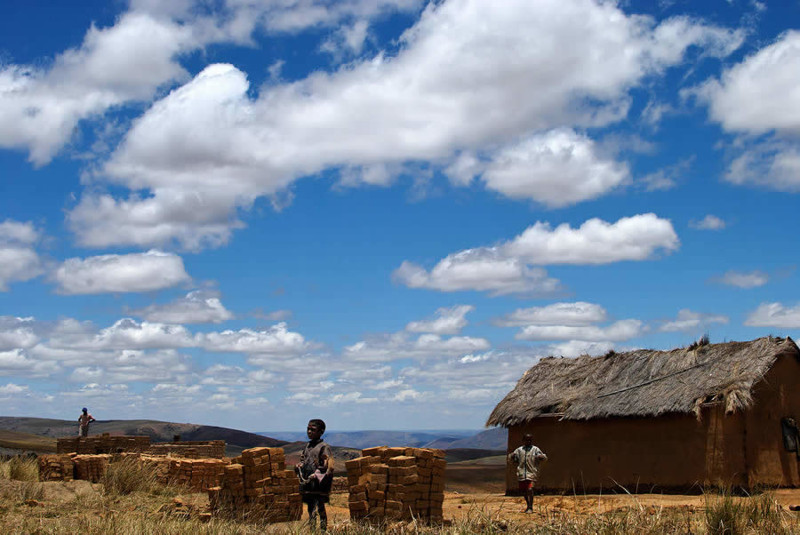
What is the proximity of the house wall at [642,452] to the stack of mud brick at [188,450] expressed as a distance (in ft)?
29.0

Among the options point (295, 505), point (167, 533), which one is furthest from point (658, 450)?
point (167, 533)

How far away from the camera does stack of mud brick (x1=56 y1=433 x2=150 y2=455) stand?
21.6 meters

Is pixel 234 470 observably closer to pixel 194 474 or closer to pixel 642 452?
pixel 194 474

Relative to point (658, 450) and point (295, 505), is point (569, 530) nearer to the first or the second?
point (295, 505)

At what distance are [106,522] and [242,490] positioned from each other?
12.5 ft

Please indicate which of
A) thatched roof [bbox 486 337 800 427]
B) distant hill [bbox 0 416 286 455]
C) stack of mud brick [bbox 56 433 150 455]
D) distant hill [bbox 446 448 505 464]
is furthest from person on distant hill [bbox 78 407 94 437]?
distant hill [bbox 446 448 505 464]

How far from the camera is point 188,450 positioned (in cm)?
2248

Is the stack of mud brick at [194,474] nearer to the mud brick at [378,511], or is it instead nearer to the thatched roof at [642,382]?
the mud brick at [378,511]

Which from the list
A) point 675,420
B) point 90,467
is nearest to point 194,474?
point 90,467

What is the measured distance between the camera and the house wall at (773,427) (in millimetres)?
17281

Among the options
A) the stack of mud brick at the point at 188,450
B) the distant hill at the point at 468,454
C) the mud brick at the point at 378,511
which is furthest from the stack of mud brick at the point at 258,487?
the distant hill at the point at 468,454

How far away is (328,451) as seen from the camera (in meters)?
11.0

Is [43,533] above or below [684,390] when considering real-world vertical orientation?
below

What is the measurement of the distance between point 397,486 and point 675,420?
899 cm
